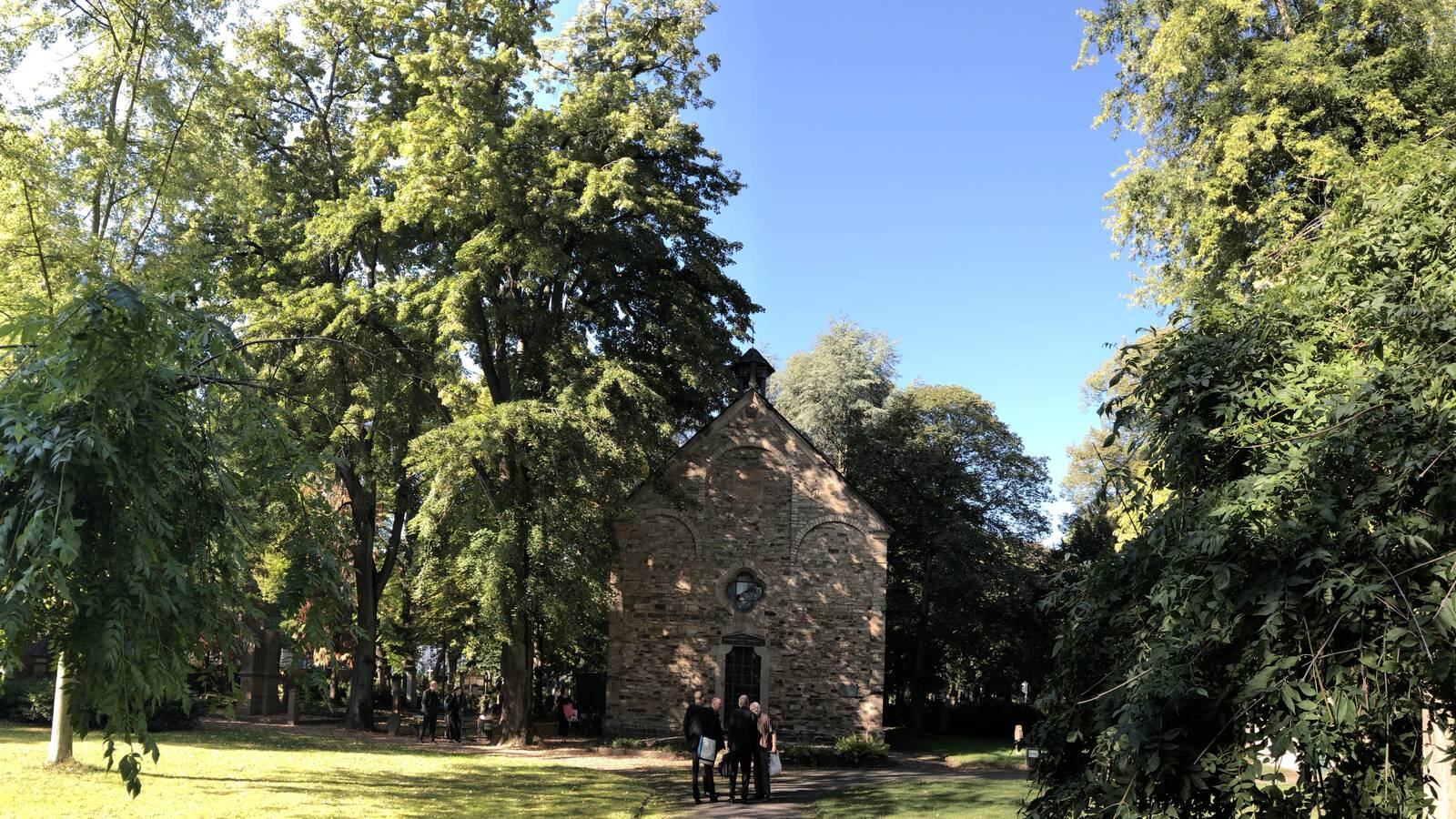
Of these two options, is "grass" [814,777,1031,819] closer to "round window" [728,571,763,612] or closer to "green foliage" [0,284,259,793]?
"round window" [728,571,763,612]

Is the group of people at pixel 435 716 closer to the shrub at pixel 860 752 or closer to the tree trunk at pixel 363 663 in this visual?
the tree trunk at pixel 363 663

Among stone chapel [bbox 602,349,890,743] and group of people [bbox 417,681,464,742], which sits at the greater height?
stone chapel [bbox 602,349,890,743]

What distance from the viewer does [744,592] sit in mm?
26516

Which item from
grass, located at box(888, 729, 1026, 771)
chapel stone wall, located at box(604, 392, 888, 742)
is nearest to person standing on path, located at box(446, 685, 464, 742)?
chapel stone wall, located at box(604, 392, 888, 742)

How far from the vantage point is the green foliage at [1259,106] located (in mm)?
15625

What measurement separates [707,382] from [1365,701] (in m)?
18.9

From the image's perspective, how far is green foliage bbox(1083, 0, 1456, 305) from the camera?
15.6 meters

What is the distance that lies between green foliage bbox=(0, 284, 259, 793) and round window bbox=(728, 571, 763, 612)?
Result: 2055 centimetres

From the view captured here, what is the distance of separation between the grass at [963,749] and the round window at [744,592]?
6208 millimetres

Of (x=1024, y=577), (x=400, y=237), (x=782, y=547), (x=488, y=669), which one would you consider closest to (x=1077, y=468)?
(x=1024, y=577)

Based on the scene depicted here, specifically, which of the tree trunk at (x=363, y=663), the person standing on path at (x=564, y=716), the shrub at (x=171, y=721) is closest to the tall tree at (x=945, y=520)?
the person standing on path at (x=564, y=716)

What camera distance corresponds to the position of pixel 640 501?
2652cm

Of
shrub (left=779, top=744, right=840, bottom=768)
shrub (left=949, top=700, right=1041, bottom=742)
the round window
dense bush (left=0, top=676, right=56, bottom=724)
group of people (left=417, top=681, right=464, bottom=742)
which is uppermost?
the round window

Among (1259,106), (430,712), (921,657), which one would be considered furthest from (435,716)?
(1259,106)
